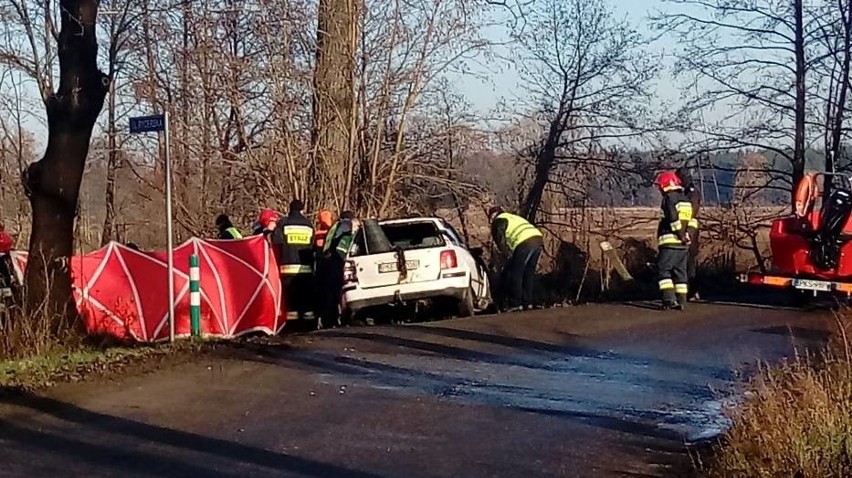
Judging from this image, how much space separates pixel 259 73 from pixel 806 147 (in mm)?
11132

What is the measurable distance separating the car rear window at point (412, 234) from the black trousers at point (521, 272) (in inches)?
55.3

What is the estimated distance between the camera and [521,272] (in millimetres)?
17984

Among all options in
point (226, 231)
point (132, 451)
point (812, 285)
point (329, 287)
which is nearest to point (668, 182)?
point (812, 285)

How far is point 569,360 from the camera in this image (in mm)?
12258

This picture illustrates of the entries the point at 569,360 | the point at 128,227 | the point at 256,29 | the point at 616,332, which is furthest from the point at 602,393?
the point at 128,227

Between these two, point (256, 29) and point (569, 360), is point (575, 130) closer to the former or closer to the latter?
point (256, 29)

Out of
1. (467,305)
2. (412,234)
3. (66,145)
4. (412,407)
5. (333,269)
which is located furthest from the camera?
(412,234)

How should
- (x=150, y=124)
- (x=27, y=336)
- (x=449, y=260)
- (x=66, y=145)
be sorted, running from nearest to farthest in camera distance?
(x=27, y=336)
(x=150, y=124)
(x=66, y=145)
(x=449, y=260)

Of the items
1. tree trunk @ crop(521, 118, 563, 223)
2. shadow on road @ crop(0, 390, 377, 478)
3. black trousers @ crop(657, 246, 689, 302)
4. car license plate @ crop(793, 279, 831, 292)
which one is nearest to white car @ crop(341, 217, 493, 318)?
black trousers @ crop(657, 246, 689, 302)

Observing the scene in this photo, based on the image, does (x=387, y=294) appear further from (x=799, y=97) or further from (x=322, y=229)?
(x=799, y=97)

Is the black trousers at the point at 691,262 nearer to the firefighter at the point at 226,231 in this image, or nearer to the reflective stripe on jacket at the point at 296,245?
the reflective stripe on jacket at the point at 296,245

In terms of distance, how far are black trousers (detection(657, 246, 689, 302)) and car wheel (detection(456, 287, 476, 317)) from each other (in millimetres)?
2494

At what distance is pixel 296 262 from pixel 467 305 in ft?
7.76

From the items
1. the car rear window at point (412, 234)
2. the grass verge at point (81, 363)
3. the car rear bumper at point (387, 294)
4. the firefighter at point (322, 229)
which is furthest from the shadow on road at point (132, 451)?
the firefighter at point (322, 229)
